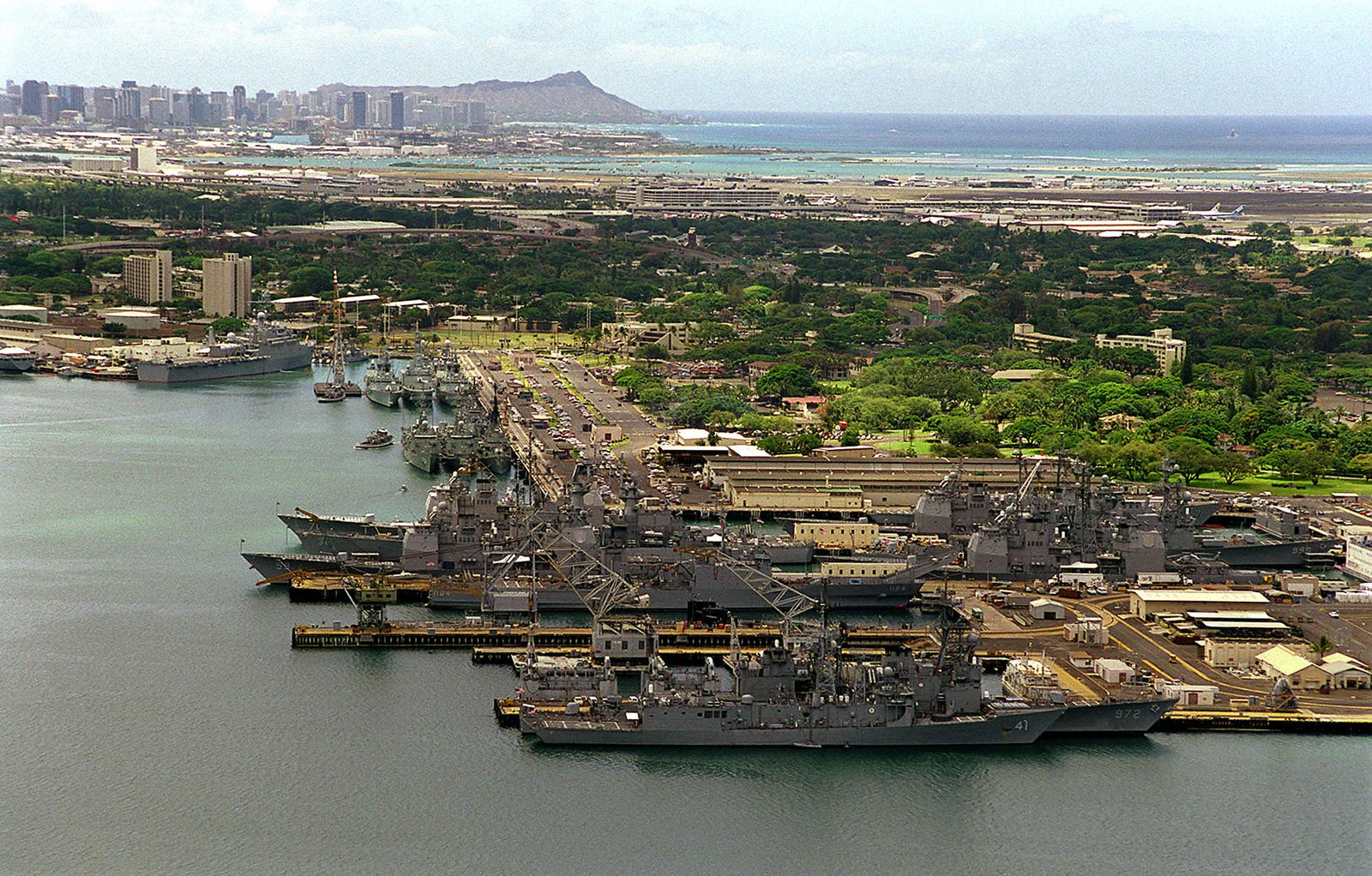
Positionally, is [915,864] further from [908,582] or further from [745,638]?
[908,582]

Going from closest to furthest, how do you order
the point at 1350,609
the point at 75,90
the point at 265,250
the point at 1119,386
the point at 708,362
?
the point at 1350,609
the point at 1119,386
the point at 708,362
the point at 265,250
the point at 75,90

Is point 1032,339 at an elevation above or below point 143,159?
below

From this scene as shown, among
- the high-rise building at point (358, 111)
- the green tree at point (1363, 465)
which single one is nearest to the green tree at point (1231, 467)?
the green tree at point (1363, 465)

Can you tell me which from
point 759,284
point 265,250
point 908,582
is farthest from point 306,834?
point 265,250

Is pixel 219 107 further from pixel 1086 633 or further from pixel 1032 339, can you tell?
pixel 1086 633

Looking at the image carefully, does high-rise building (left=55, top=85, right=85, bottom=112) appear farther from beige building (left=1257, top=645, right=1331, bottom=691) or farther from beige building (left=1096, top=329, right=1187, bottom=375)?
beige building (left=1257, top=645, right=1331, bottom=691)

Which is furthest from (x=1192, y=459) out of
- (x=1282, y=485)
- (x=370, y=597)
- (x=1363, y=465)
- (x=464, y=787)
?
(x=464, y=787)

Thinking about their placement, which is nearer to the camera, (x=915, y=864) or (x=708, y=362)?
(x=915, y=864)
